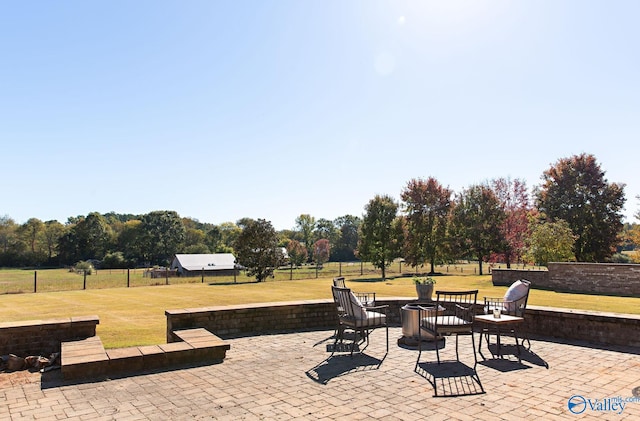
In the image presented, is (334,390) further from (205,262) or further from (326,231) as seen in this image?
(326,231)

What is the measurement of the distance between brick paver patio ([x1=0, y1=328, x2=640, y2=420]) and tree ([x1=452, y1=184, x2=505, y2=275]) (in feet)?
84.8

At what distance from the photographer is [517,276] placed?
19.1 metres

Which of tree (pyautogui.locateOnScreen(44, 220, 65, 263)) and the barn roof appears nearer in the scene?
the barn roof

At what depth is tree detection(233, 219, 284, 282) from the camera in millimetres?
26844

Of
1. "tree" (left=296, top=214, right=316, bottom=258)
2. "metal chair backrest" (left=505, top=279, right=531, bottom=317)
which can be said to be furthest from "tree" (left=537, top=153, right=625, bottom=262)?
"tree" (left=296, top=214, right=316, bottom=258)

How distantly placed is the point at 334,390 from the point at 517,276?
17424mm

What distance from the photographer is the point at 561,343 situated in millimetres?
6570

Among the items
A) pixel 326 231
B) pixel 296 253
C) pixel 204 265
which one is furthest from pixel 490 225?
pixel 326 231

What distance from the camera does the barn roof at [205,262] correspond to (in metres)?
46.1

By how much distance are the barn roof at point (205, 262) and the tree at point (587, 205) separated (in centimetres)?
3306

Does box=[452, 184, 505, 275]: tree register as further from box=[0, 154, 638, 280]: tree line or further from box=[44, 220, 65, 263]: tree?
box=[44, 220, 65, 263]: tree

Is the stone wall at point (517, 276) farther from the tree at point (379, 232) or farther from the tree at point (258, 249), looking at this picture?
the tree at point (258, 249)

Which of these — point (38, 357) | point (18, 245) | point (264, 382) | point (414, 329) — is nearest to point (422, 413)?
point (264, 382)

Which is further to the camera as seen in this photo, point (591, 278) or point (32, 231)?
point (32, 231)
